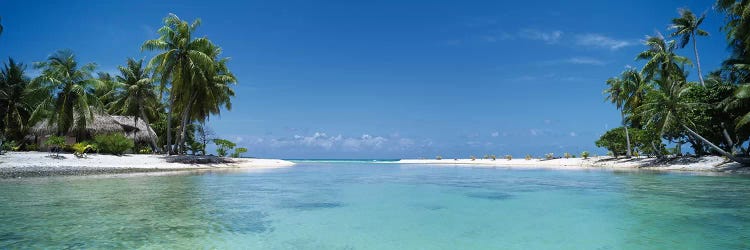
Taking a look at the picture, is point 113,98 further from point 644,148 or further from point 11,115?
point 644,148

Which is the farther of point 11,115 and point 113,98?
point 113,98

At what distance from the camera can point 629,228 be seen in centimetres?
713

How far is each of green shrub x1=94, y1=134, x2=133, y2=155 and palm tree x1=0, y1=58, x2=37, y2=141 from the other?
6679mm

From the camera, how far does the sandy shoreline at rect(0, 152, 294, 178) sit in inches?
724

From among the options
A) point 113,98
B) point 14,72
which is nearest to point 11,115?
point 14,72

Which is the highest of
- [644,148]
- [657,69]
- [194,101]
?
[657,69]

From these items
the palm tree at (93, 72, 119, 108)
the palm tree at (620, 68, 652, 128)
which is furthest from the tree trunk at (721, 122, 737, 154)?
the palm tree at (93, 72, 119, 108)

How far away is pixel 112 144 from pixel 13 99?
880cm

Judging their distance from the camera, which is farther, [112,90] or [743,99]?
[112,90]

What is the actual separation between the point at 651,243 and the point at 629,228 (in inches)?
47.8

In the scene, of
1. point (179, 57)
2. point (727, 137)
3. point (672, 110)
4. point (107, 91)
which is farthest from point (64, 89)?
point (727, 137)

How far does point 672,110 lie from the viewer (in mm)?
25562

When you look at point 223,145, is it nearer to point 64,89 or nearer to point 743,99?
point 64,89

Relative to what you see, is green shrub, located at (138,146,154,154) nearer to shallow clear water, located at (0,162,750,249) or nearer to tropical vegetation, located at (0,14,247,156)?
tropical vegetation, located at (0,14,247,156)
